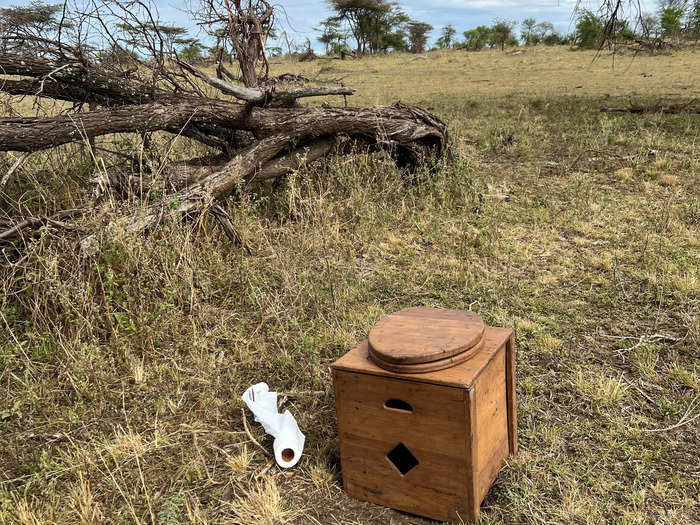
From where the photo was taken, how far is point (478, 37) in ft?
120

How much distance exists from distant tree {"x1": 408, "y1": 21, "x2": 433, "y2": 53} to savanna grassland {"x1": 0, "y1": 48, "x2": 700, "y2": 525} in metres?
36.6

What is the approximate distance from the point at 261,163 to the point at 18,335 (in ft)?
7.34

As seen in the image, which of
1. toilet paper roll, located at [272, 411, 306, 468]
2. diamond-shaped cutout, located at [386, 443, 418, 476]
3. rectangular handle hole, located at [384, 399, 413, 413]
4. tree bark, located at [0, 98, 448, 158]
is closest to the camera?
rectangular handle hole, located at [384, 399, 413, 413]

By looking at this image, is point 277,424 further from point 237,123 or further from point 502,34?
point 502,34

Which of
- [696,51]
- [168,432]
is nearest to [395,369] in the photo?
[168,432]

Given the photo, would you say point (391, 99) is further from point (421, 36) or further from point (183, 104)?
point (421, 36)

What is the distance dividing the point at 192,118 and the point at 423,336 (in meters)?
3.04

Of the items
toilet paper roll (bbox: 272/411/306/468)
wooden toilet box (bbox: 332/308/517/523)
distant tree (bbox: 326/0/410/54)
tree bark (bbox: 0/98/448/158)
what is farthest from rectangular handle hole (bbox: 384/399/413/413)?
distant tree (bbox: 326/0/410/54)

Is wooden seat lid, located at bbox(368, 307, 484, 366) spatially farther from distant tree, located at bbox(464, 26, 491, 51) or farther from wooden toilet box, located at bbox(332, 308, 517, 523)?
distant tree, located at bbox(464, 26, 491, 51)

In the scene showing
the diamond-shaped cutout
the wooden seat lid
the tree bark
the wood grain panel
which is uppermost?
the tree bark

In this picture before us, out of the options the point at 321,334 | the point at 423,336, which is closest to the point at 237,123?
the point at 321,334

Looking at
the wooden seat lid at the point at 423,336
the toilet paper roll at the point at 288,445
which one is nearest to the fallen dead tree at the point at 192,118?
the toilet paper roll at the point at 288,445

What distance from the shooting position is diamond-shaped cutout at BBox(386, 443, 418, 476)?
2053mm

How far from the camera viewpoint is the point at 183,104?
4109 millimetres
